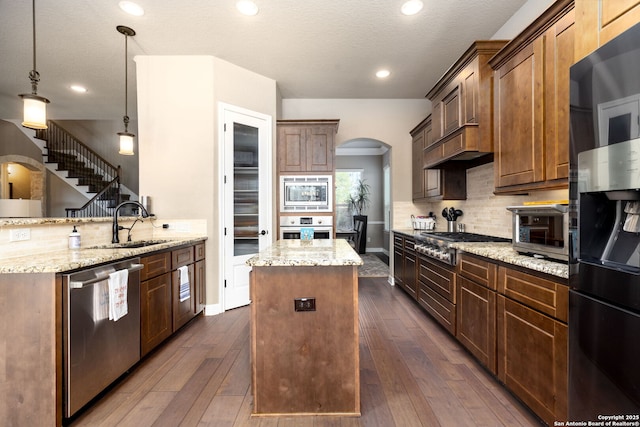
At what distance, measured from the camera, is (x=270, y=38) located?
306cm

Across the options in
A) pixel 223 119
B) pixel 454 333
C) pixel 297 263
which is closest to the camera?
pixel 297 263

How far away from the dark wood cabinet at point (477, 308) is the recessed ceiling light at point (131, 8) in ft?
12.3

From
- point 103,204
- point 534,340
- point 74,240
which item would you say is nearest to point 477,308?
point 534,340

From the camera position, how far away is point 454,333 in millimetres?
2488

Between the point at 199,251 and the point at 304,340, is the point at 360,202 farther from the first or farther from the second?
the point at 304,340

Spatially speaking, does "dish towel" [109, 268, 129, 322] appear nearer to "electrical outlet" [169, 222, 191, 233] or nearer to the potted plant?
"electrical outlet" [169, 222, 191, 233]

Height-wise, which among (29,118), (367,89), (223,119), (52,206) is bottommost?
(52,206)

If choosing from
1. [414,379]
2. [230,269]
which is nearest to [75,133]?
[230,269]

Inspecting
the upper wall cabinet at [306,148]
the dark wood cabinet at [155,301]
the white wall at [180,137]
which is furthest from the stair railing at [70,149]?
the dark wood cabinet at [155,301]

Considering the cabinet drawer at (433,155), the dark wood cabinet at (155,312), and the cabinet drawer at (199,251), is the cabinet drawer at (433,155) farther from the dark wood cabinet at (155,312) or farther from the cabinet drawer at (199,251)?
the dark wood cabinet at (155,312)

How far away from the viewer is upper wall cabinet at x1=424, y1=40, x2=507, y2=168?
2.44 metres

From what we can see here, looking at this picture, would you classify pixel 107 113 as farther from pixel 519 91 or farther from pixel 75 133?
pixel 519 91

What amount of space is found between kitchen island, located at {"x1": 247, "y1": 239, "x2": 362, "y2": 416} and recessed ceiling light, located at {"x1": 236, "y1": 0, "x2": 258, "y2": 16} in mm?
2417

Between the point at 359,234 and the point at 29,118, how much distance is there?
631 centimetres
